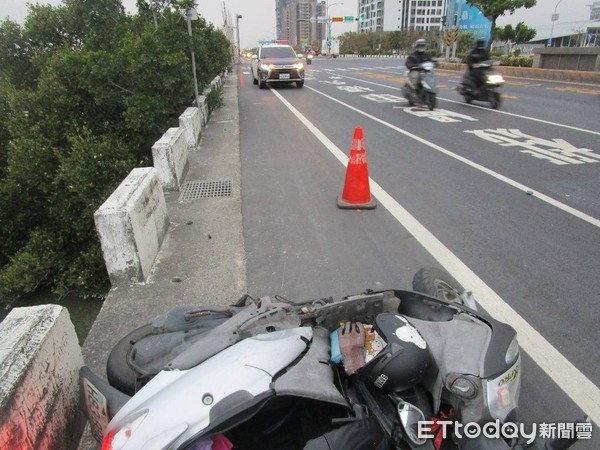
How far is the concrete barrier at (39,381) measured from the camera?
191 cm

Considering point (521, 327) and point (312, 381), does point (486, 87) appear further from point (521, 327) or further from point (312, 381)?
point (312, 381)

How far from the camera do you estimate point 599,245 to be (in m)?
4.46

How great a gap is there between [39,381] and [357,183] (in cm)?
408

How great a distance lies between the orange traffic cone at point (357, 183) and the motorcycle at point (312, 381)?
3.02 m

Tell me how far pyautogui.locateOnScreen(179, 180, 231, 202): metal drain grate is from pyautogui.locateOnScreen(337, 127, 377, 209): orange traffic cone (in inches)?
64.8

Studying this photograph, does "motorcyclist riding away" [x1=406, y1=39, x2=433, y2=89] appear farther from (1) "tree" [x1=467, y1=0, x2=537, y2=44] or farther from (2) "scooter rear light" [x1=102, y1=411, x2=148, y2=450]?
(1) "tree" [x1=467, y1=0, x2=537, y2=44]

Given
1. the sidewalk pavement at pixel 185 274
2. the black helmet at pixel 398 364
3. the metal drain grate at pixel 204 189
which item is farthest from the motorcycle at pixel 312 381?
the metal drain grate at pixel 204 189

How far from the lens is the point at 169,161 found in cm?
597

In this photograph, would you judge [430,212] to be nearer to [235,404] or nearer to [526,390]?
[526,390]

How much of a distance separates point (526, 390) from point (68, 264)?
22.4 ft

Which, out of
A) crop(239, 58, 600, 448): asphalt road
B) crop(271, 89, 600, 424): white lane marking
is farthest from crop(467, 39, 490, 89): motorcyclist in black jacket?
crop(271, 89, 600, 424): white lane marking

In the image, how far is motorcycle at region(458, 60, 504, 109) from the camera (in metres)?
12.0

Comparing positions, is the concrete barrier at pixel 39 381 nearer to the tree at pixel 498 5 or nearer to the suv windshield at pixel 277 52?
→ the suv windshield at pixel 277 52

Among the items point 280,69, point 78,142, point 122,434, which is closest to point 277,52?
point 280,69
